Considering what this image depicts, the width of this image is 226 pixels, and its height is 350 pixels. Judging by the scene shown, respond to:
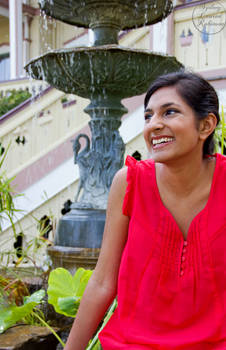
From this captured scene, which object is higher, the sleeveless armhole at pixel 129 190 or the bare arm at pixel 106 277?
the sleeveless armhole at pixel 129 190

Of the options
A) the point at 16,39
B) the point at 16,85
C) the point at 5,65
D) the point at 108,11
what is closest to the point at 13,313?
the point at 108,11

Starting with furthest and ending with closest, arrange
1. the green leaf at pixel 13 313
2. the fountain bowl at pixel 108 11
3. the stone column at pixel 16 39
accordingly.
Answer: the stone column at pixel 16 39, the fountain bowl at pixel 108 11, the green leaf at pixel 13 313

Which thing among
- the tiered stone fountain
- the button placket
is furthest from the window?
the button placket

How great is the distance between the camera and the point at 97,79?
12.4 ft

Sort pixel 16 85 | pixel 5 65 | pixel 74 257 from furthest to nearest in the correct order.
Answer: pixel 5 65 → pixel 16 85 → pixel 74 257

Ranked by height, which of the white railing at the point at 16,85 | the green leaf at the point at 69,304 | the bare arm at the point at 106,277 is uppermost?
the white railing at the point at 16,85

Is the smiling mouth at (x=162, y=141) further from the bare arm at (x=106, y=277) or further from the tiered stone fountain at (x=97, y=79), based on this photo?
the tiered stone fountain at (x=97, y=79)

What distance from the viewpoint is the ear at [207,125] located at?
1.44 metres

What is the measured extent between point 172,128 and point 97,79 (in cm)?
249

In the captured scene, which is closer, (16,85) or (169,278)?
(169,278)

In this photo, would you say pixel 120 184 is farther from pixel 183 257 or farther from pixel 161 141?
pixel 183 257

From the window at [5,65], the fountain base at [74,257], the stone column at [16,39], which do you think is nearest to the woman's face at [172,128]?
the fountain base at [74,257]

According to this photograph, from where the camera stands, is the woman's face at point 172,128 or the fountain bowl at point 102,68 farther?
the fountain bowl at point 102,68

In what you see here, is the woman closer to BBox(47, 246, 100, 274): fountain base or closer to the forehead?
the forehead
